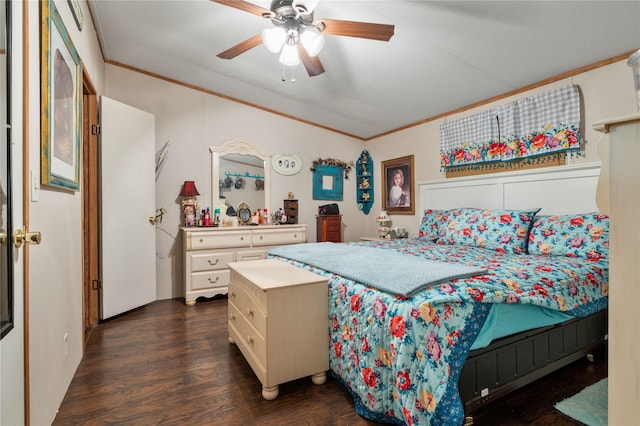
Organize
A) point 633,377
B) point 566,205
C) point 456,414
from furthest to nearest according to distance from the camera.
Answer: point 566,205
point 456,414
point 633,377

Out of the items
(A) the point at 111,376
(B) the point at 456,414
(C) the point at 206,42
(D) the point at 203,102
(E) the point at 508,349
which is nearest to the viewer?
(B) the point at 456,414

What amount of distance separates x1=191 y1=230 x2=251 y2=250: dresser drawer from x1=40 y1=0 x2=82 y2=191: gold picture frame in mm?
1587

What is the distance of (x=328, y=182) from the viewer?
4930 millimetres

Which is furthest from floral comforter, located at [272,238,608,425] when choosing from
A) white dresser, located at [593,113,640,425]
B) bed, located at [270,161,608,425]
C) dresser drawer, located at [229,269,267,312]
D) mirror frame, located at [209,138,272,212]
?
mirror frame, located at [209,138,272,212]

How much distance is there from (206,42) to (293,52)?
1231 millimetres

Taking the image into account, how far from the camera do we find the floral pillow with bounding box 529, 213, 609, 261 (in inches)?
85.5

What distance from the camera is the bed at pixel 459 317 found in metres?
1.29

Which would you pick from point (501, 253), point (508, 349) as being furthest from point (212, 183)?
point (508, 349)

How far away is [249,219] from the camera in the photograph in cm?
425

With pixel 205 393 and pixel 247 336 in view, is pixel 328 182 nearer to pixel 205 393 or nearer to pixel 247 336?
pixel 247 336

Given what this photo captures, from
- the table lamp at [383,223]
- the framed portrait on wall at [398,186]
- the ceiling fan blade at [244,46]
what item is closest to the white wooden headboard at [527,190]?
the framed portrait on wall at [398,186]

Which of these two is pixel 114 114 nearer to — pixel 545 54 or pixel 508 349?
pixel 508 349

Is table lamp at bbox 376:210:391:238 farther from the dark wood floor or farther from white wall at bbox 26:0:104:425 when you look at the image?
white wall at bbox 26:0:104:425

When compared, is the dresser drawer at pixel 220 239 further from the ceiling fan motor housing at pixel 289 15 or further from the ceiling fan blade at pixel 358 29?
the ceiling fan blade at pixel 358 29
